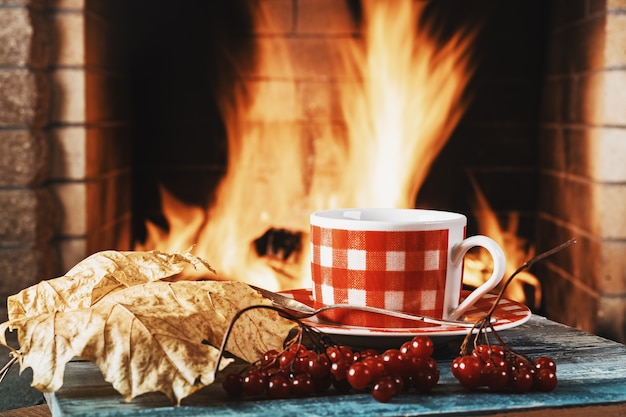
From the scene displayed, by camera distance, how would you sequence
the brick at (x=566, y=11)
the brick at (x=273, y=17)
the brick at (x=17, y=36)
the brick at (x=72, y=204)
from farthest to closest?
A: the brick at (x=273, y=17)
the brick at (x=566, y=11)
the brick at (x=72, y=204)
the brick at (x=17, y=36)

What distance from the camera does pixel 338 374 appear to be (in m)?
0.56

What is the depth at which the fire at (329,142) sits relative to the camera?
6.25ft

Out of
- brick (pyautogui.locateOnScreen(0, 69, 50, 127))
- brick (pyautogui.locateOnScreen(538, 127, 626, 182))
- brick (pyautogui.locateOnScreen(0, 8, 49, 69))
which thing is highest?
brick (pyautogui.locateOnScreen(0, 8, 49, 69))

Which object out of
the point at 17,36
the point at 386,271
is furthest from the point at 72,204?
the point at 386,271

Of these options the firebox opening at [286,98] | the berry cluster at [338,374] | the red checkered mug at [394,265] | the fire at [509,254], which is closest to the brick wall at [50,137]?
the firebox opening at [286,98]

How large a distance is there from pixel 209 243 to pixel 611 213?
88 cm

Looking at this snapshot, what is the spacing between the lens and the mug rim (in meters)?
0.67

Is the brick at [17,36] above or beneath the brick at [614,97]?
above

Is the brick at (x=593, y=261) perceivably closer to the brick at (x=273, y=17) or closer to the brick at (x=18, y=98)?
the brick at (x=273, y=17)

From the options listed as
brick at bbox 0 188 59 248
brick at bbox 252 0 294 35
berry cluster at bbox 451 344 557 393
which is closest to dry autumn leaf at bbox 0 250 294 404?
berry cluster at bbox 451 344 557 393

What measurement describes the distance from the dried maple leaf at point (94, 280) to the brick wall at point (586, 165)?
1.12 metres

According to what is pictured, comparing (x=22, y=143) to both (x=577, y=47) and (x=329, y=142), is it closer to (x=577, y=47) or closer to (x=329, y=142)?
(x=329, y=142)

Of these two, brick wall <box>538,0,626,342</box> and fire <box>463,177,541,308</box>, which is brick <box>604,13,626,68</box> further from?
fire <box>463,177,541,308</box>

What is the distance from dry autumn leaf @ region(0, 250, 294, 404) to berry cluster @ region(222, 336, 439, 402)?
0.03m
